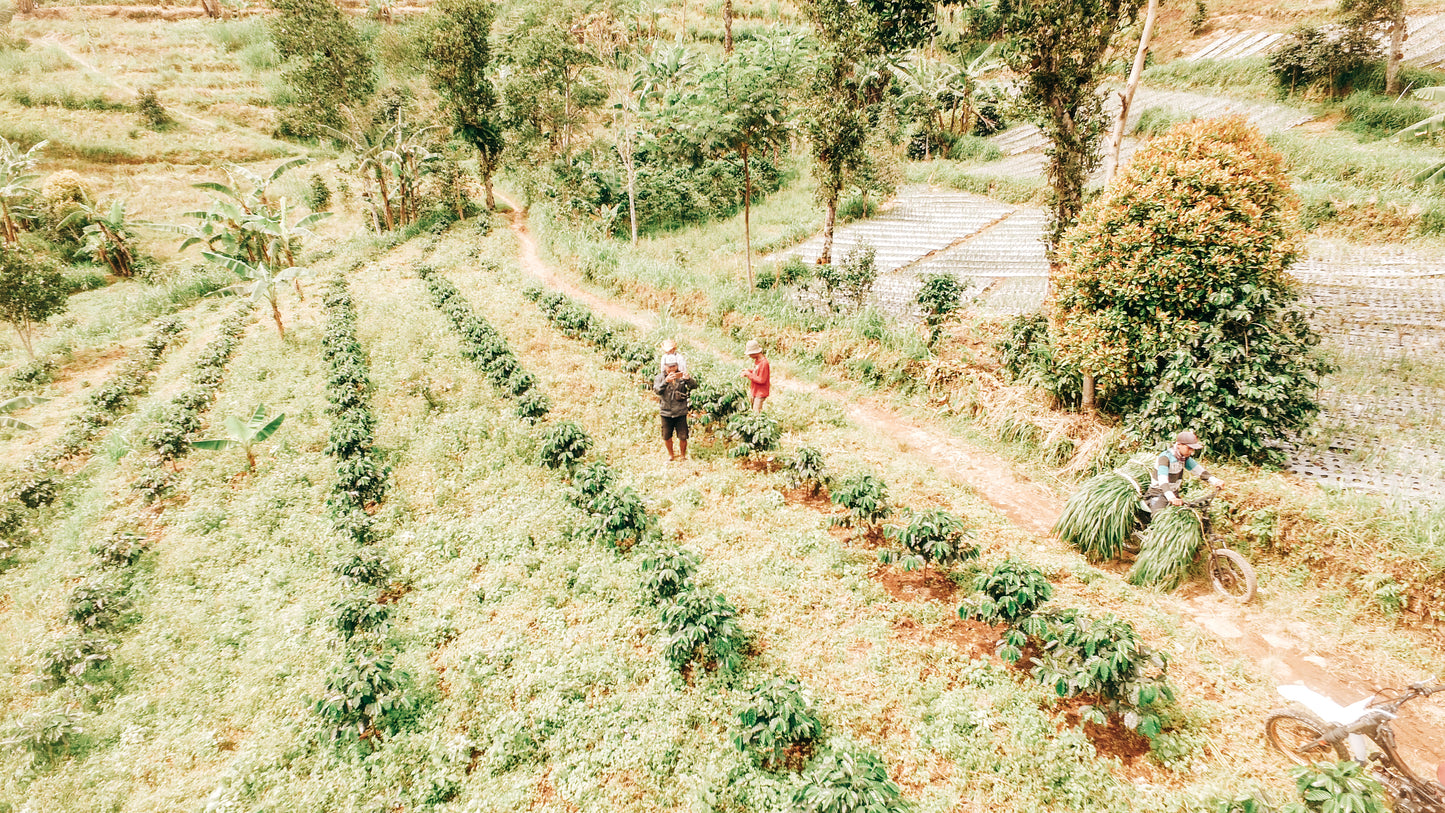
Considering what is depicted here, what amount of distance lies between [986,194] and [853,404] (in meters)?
19.0

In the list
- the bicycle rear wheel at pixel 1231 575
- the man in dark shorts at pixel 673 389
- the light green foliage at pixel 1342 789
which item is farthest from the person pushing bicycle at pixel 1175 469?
the man in dark shorts at pixel 673 389

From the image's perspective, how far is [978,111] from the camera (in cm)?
3434

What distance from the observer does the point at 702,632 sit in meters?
6.10

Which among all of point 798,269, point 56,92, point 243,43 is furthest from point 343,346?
point 243,43

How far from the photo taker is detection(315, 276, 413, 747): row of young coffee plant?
5695mm

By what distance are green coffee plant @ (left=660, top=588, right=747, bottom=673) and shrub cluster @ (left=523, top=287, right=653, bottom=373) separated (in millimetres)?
7294

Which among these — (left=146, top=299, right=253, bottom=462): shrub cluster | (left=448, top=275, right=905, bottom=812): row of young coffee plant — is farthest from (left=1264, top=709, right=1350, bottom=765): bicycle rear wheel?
(left=146, top=299, right=253, bottom=462): shrub cluster

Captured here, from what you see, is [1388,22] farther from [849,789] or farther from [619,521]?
[849,789]

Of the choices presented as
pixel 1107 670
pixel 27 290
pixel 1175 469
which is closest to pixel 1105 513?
pixel 1175 469

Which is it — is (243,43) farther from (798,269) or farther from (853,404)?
(853,404)

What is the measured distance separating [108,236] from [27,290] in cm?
1173

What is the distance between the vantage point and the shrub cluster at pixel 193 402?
10945mm

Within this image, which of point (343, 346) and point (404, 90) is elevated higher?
point (404, 90)

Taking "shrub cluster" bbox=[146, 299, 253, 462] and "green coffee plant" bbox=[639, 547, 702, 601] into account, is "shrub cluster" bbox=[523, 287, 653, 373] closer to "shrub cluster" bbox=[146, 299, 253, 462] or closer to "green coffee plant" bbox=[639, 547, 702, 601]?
"green coffee plant" bbox=[639, 547, 702, 601]
